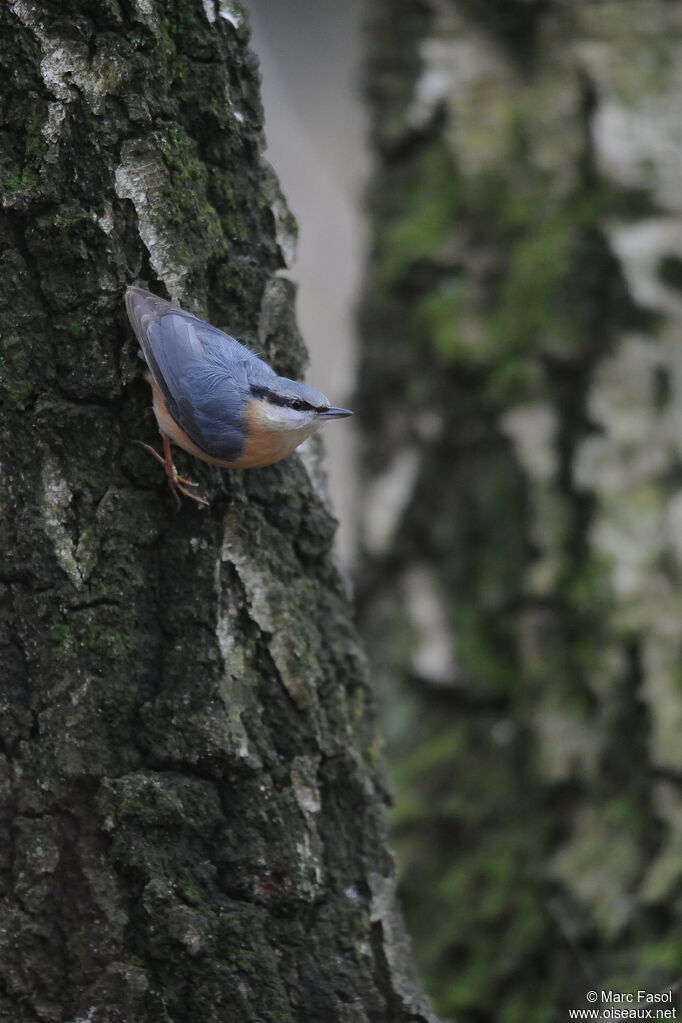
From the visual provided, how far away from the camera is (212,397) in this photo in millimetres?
2441

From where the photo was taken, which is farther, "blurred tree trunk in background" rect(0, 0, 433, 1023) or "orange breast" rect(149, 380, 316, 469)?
"orange breast" rect(149, 380, 316, 469)

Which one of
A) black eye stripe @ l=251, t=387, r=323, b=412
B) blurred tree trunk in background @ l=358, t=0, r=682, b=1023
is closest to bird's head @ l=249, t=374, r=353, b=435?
black eye stripe @ l=251, t=387, r=323, b=412

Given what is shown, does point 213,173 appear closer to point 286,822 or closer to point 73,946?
point 286,822

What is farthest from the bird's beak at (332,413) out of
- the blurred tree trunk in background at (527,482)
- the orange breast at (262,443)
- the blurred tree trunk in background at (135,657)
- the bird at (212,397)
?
the blurred tree trunk in background at (527,482)

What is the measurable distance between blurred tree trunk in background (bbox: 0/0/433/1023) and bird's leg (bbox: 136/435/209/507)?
0.02m

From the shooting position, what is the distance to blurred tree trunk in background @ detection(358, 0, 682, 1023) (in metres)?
3.37

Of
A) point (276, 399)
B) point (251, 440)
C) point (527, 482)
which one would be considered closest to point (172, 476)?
point (251, 440)

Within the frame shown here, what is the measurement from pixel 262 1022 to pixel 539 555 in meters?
2.08

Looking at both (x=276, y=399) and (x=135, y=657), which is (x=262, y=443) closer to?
(x=276, y=399)

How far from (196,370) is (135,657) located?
2.17 ft

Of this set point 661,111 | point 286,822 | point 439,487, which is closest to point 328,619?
point 286,822

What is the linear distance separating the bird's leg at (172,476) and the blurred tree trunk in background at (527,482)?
1.81 metres

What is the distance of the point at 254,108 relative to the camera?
86.0 inches

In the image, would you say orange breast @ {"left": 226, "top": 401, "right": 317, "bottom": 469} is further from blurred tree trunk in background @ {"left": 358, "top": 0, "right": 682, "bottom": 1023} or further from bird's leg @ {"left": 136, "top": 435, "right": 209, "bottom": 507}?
blurred tree trunk in background @ {"left": 358, "top": 0, "right": 682, "bottom": 1023}
